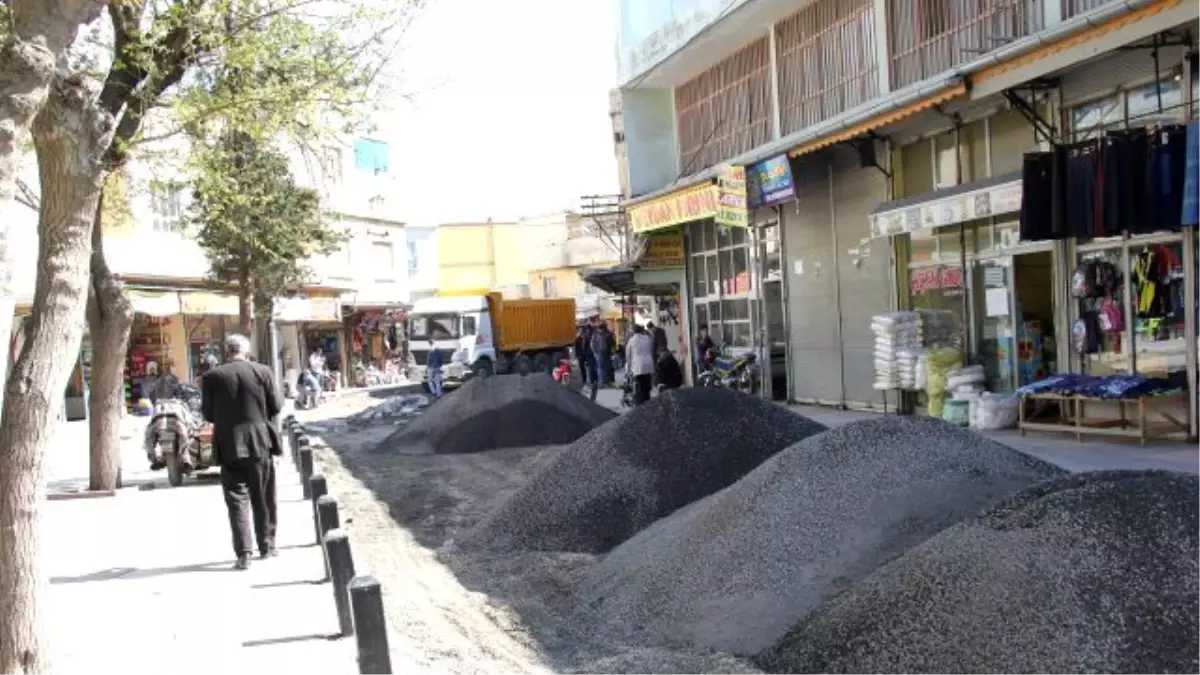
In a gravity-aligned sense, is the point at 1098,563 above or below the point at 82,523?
above

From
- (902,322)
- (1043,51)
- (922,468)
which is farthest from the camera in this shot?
(902,322)

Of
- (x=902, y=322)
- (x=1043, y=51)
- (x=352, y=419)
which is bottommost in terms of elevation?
(x=352, y=419)

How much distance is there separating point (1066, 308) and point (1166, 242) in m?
1.55

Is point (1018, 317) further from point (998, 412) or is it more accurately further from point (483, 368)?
point (483, 368)

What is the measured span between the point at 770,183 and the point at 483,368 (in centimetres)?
1676

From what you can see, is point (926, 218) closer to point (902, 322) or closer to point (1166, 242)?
point (902, 322)

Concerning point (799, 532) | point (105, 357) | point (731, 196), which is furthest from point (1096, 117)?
point (105, 357)

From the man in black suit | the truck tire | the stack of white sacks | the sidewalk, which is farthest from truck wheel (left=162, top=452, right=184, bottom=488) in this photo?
the truck tire

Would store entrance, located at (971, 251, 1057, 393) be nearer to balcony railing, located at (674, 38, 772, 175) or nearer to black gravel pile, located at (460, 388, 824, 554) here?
black gravel pile, located at (460, 388, 824, 554)

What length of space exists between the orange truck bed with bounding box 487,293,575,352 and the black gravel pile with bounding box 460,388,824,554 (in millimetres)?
22783

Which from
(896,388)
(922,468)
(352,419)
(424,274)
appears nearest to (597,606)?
(922,468)

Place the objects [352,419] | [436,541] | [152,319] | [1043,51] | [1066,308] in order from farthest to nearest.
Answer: [152,319] → [352,419] → [1066,308] → [1043,51] → [436,541]

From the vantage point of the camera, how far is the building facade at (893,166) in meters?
10.7

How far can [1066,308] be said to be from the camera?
1195cm
